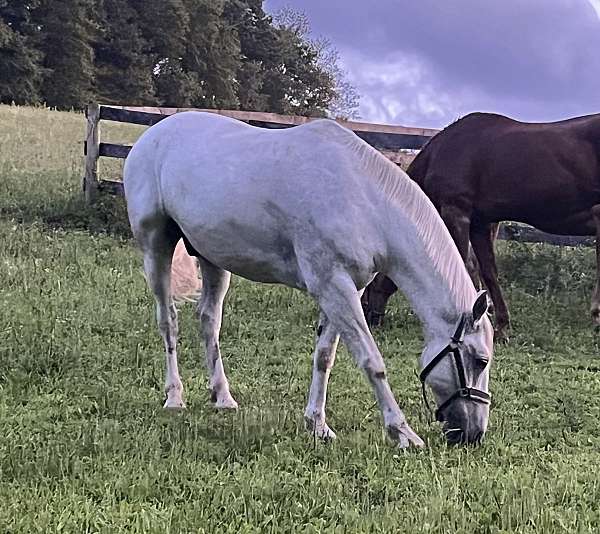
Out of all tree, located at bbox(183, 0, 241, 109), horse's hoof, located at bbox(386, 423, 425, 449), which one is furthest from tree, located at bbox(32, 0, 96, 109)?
horse's hoof, located at bbox(386, 423, 425, 449)

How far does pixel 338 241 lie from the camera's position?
13.3ft

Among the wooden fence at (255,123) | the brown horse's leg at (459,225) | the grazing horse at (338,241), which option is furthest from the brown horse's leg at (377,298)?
the wooden fence at (255,123)

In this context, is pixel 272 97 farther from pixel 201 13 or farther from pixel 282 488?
pixel 282 488

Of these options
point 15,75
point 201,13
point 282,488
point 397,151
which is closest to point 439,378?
point 282,488

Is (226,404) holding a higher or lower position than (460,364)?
lower

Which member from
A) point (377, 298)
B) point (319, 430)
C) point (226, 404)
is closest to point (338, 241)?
point (319, 430)

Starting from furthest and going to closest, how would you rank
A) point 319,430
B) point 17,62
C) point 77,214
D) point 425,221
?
point 17,62 → point 77,214 → point 319,430 → point 425,221

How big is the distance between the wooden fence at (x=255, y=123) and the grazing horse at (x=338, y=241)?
5.53 m

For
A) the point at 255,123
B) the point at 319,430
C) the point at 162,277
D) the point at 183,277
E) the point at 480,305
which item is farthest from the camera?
the point at 255,123

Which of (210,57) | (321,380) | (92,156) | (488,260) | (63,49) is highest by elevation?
(210,57)

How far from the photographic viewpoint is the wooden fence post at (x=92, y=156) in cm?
1090

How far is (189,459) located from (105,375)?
1.76m

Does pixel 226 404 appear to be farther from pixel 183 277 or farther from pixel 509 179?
pixel 509 179

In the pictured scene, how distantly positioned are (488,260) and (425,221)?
360cm
